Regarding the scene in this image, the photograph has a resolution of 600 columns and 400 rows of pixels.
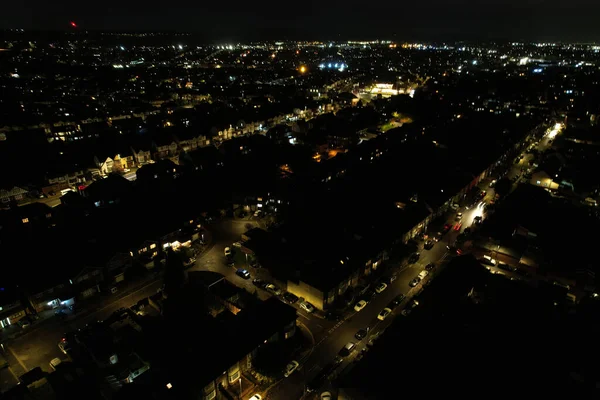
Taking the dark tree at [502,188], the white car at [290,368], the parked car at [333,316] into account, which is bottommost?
the dark tree at [502,188]

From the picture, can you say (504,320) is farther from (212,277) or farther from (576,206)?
(576,206)

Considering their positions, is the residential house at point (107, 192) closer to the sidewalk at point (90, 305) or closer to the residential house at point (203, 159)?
the residential house at point (203, 159)

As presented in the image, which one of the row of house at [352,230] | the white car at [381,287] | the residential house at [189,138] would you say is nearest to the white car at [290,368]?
the row of house at [352,230]

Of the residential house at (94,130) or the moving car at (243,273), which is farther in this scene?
the residential house at (94,130)

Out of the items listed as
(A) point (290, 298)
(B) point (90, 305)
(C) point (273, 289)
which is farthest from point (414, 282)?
(B) point (90, 305)

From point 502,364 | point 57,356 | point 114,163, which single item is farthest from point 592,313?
point 114,163

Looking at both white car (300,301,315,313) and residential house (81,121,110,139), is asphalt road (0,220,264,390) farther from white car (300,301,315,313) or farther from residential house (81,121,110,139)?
residential house (81,121,110,139)
